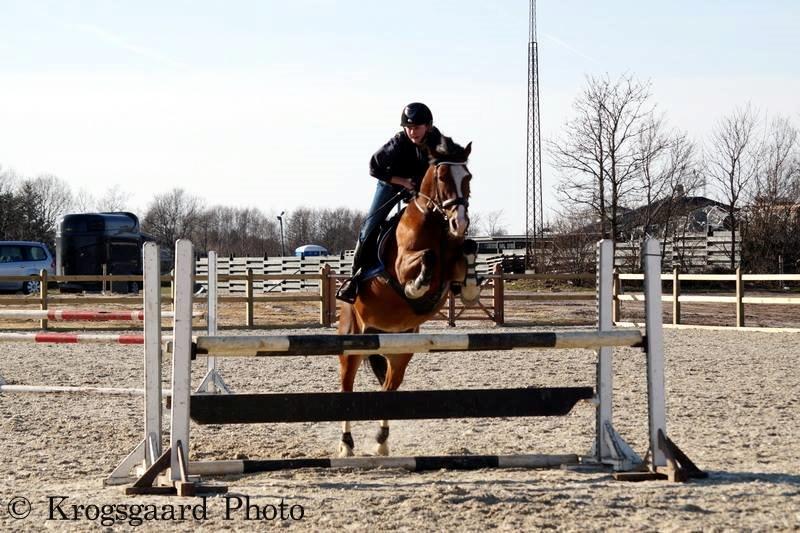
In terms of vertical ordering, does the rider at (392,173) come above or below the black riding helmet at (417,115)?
below

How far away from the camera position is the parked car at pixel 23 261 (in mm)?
29938

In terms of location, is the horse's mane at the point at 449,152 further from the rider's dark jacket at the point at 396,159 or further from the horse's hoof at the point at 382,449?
the horse's hoof at the point at 382,449

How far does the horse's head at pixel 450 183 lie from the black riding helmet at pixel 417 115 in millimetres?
346

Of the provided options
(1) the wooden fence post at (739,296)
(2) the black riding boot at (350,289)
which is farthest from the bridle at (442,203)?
(1) the wooden fence post at (739,296)

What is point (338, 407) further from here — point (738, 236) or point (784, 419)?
point (738, 236)

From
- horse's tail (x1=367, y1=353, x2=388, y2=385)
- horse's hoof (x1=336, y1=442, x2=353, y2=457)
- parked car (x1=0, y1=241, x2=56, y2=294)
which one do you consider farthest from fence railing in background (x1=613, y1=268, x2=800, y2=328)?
parked car (x1=0, y1=241, x2=56, y2=294)

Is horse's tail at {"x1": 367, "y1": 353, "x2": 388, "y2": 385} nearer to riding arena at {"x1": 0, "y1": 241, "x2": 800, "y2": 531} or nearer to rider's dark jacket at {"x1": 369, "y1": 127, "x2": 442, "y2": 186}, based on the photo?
riding arena at {"x1": 0, "y1": 241, "x2": 800, "y2": 531}

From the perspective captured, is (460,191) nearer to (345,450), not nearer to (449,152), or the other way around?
(449,152)

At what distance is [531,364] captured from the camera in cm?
1248

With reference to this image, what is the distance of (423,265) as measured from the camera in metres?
6.18

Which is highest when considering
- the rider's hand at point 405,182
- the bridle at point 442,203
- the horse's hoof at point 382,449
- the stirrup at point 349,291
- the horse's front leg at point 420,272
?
the rider's hand at point 405,182

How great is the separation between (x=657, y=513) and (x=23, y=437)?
4.92 m

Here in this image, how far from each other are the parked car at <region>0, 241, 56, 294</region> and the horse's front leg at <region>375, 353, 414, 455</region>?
1002 inches

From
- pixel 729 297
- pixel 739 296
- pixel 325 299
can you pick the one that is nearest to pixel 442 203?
pixel 739 296
